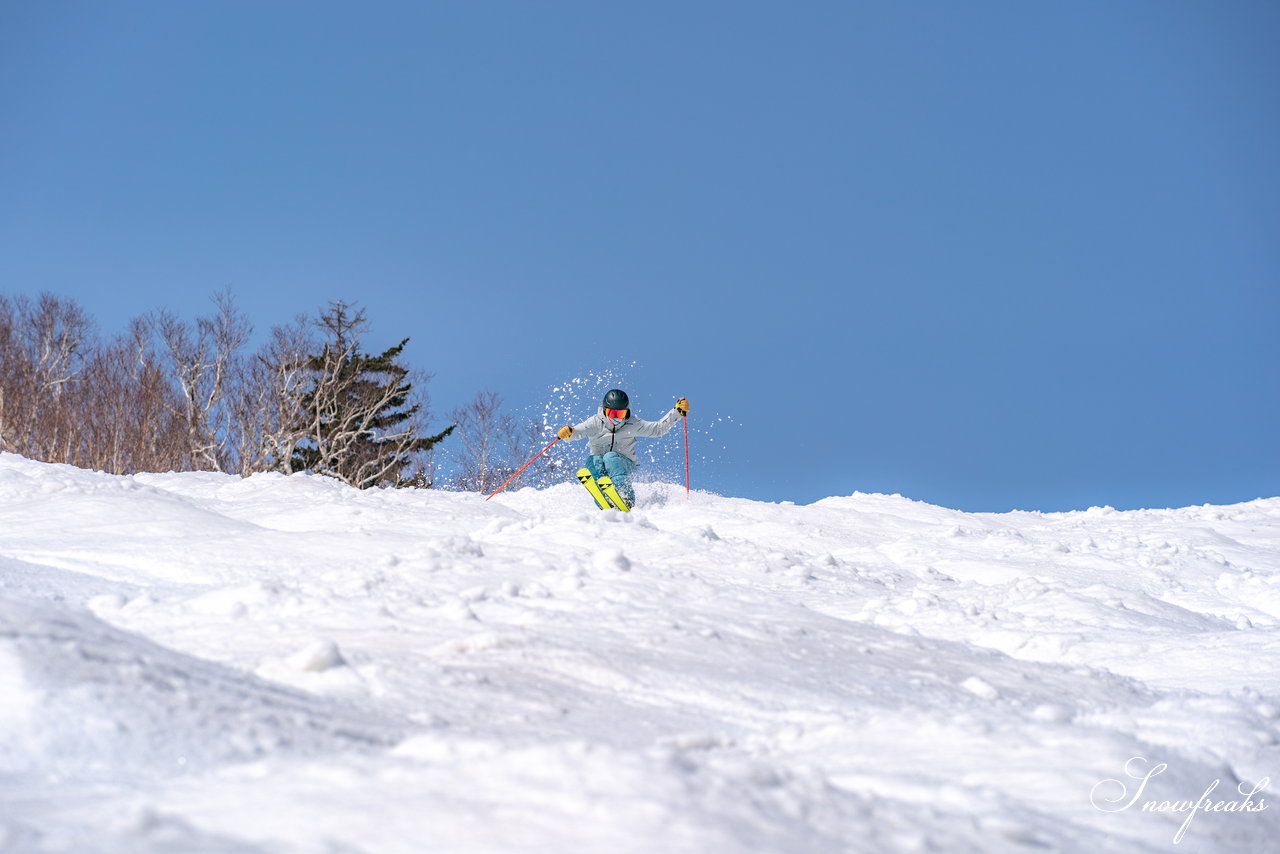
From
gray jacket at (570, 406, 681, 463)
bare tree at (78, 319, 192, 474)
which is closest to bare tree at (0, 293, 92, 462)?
bare tree at (78, 319, 192, 474)

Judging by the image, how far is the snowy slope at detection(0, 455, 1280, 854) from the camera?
192cm

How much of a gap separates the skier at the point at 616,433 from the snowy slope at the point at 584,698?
4.55m

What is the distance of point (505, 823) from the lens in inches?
72.2

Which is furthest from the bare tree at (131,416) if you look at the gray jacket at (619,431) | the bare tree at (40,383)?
the gray jacket at (619,431)

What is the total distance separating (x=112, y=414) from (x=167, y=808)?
77.5 ft

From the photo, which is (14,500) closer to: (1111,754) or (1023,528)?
(1111,754)

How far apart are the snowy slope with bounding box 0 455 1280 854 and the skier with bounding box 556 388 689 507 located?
4555 mm

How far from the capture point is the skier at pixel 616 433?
1159 centimetres

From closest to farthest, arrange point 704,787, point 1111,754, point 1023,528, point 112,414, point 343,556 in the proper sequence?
point 704,787
point 1111,754
point 343,556
point 1023,528
point 112,414

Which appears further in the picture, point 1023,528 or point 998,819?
point 1023,528

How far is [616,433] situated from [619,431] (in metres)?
0.04

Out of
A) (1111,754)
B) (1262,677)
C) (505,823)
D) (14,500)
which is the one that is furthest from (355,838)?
(14,500)

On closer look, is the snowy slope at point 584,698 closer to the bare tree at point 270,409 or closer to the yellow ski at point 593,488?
the yellow ski at point 593,488

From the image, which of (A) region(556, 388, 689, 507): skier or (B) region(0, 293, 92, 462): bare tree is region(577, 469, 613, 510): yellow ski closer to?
(A) region(556, 388, 689, 507): skier
